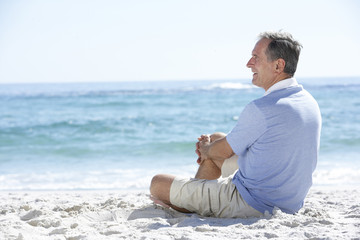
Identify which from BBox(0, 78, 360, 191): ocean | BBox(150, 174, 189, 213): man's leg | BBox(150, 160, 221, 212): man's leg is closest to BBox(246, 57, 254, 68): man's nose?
BBox(150, 160, 221, 212): man's leg

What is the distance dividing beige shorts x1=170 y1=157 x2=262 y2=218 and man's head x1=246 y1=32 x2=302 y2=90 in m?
0.66

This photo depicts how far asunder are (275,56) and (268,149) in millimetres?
564

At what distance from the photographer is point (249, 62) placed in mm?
2740

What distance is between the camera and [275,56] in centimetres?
265

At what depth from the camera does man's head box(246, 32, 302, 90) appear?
8.66ft

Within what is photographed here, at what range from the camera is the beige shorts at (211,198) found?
280cm

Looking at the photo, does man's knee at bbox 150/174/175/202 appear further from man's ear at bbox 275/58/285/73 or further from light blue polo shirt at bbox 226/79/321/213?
man's ear at bbox 275/58/285/73

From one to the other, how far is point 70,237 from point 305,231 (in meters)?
1.30

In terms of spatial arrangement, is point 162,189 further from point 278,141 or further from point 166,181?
point 278,141

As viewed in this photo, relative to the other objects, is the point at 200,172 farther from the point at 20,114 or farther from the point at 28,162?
the point at 20,114

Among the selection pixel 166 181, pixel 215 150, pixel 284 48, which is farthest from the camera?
pixel 166 181

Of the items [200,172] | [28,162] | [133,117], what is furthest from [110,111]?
[200,172]

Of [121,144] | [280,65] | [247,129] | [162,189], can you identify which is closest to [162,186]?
[162,189]

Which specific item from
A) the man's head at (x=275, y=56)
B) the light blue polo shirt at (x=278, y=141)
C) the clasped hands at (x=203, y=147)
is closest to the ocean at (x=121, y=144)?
the clasped hands at (x=203, y=147)
